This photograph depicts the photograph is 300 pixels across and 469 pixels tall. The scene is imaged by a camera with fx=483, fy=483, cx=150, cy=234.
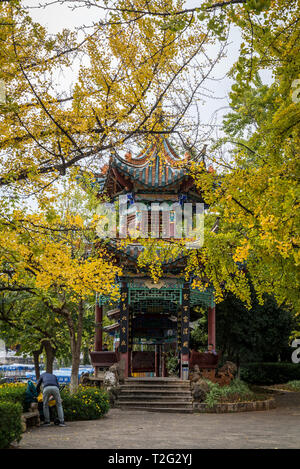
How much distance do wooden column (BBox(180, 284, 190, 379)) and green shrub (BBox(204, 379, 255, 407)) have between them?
109 cm

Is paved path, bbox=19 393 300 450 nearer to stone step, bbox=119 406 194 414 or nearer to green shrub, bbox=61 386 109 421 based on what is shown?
green shrub, bbox=61 386 109 421

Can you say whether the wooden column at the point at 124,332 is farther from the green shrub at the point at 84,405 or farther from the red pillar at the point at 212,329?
the green shrub at the point at 84,405

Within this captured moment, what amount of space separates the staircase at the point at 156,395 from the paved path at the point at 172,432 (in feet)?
2.28

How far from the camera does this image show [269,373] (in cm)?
2600

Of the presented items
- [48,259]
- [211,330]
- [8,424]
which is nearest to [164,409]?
[211,330]

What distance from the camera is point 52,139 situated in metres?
6.96

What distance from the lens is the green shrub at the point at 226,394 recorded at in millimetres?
14328

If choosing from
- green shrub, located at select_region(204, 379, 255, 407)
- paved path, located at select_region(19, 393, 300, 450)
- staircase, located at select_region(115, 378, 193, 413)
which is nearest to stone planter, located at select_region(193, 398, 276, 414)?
green shrub, located at select_region(204, 379, 255, 407)

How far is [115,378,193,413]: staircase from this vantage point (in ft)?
46.8

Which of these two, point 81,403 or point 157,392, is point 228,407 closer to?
point 157,392

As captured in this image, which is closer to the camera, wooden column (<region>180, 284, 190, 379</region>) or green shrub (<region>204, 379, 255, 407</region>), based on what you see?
green shrub (<region>204, 379, 255, 407</region>)

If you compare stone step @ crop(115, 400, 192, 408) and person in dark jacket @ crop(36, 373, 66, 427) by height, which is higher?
person in dark jacket @ crop(36, 373, 66, 427)
